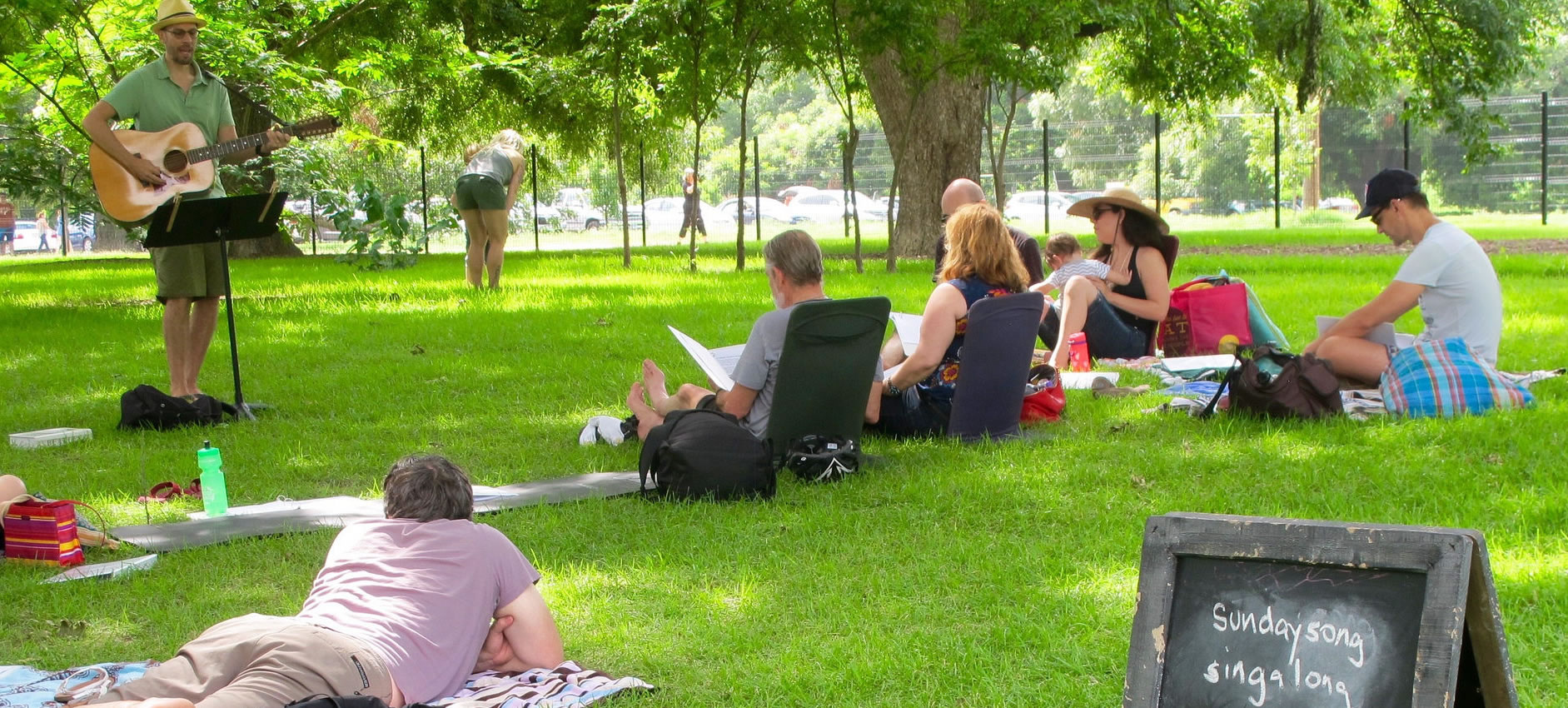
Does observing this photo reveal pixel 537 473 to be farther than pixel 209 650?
Yes

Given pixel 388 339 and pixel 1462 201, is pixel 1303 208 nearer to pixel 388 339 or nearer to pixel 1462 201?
pixel 1462 201

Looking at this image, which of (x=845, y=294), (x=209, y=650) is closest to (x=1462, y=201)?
(x=845, y=294)

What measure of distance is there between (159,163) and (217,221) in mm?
730

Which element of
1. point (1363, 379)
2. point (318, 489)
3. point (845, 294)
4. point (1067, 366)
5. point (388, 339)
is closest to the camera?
point (318, 489)

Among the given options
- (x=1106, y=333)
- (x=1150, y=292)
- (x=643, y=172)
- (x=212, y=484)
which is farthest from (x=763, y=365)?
(x=643, y=172)

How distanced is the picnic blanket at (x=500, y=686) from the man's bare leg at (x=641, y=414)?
269cm

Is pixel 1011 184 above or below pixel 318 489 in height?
above

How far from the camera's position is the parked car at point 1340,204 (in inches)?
1284

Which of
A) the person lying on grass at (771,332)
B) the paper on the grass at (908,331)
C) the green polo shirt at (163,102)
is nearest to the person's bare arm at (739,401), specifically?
the person lying on grass at (771,332)

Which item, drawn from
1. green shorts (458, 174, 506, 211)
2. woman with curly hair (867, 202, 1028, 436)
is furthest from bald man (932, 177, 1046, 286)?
green shorts (458, 174, 506, 211)

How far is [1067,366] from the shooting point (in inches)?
328

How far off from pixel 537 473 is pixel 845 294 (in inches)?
265

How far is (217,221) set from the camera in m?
7.09

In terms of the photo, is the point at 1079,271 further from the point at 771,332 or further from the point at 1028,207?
the point at 1028,207
